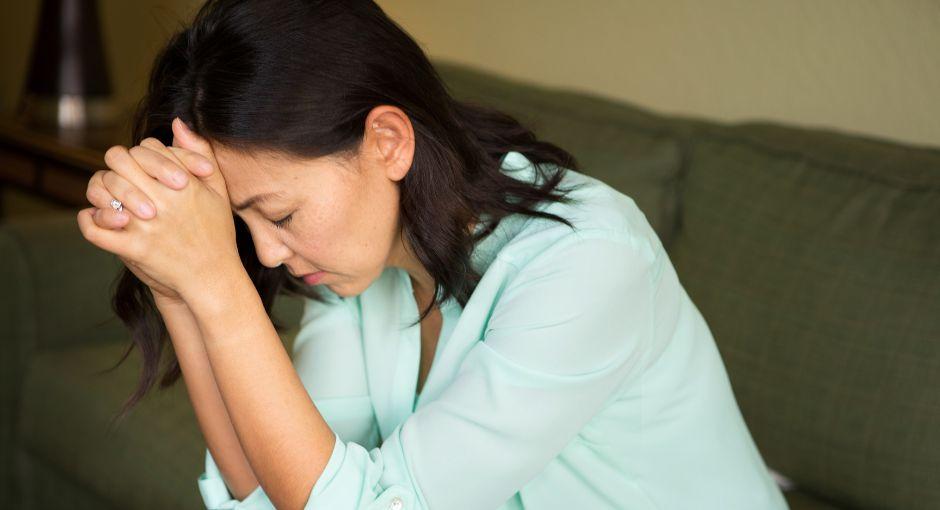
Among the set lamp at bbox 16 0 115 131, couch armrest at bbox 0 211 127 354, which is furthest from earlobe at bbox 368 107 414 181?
lamp at bbox 16 0 115 131

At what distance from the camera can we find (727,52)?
2061mm

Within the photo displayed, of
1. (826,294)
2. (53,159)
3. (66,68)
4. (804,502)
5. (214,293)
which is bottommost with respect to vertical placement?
(53,159)

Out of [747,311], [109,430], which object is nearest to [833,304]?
[747,311]

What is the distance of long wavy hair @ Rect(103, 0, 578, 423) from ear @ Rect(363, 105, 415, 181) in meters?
0.01

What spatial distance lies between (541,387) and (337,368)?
399 millimetres

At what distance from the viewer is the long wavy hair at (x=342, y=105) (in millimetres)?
1011

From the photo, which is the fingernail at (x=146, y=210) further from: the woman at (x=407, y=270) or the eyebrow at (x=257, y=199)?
the eyebrow at (x=257, y=199)

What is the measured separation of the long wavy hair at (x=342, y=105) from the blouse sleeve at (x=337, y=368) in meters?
0.17

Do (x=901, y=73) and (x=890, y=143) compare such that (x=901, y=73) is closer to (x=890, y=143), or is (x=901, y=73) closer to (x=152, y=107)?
(x=890, y=143)

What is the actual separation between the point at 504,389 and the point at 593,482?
220mm

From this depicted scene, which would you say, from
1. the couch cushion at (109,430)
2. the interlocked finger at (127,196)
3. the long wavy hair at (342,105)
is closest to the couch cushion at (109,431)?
the couch cushion at (109,430)

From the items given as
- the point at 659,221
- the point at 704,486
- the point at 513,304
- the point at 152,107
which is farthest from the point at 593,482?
the point at 659,221

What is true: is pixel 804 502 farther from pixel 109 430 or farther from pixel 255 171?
pixel 109 430

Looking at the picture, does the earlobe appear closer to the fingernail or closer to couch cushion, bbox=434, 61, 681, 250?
the fingernail
